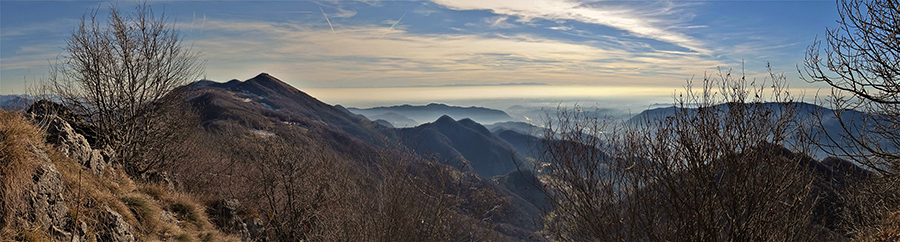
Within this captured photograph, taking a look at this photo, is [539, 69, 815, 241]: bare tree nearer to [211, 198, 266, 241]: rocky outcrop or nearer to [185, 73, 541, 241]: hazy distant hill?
[185, 73, 541, 241]: hazy distant hill

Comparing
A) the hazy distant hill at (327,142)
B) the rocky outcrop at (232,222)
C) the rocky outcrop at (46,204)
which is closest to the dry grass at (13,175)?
the rocky outcrop at (46,204)

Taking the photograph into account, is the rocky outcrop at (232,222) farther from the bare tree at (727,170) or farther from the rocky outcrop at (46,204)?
the bare tree at (727,170)

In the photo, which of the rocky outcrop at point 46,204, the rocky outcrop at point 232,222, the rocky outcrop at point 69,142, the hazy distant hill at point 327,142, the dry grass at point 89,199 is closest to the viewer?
the dry grass at point 89,199

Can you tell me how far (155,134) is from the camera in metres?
19.8

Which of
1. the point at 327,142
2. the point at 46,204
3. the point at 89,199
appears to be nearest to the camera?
the point at 46,204

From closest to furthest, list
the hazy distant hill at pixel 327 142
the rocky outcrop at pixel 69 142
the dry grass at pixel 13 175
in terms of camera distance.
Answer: the dry grass at pixel 13 175, the rocky outcrop at pixel 69 142, the hazy distant hill at pixel 327 142

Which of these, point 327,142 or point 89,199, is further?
point 327,142

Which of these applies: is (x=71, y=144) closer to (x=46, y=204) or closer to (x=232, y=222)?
(x=46, y=204)

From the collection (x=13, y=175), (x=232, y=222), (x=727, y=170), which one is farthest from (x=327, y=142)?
(x=727, y=170)

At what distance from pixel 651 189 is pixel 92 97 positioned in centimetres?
1932

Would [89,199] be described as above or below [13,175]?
below

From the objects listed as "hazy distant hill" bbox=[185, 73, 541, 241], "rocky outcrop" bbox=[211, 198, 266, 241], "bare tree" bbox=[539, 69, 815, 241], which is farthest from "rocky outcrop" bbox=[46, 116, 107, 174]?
"bare tree" bbox=[539, 69, 815, 241]

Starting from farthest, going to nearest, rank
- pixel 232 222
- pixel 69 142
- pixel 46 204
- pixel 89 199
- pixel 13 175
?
pixel 232 222 → pixel 69 142 → pixel 89 199 → pixel 46 204 → pixel 13 175

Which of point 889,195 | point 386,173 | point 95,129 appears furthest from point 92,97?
point 889,195
